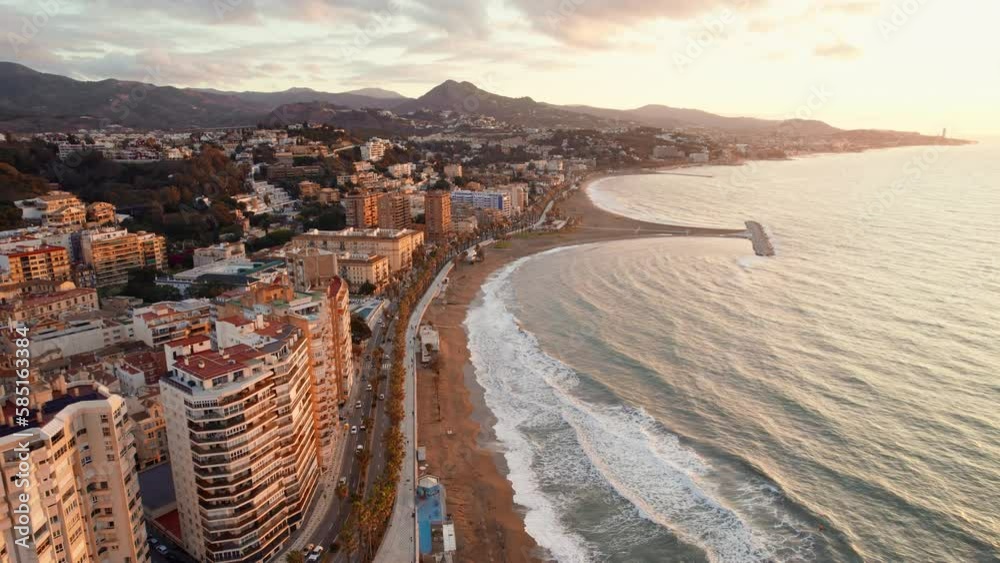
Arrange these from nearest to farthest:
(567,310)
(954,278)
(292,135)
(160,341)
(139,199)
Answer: (160,341)
(567,310)
(954,278)
(139,199)
(292,135)

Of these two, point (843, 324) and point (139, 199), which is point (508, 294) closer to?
point (843, 324)

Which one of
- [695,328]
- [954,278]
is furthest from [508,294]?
[954,278]

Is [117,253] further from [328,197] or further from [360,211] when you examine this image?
[328,197]

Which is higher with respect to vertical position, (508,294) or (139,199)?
(139,199)

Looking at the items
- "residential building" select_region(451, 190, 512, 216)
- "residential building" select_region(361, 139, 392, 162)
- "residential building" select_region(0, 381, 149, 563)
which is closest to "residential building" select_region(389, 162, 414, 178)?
"residential building" select_region(361, 139, 392, 162)

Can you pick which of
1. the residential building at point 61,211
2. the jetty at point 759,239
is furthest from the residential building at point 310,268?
the jetty at point 759,239

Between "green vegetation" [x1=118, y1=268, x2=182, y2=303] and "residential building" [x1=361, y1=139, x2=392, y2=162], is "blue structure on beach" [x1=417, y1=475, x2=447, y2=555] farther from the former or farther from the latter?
"residential building" [x1=361, y1=139, x2=392, y2=162]
